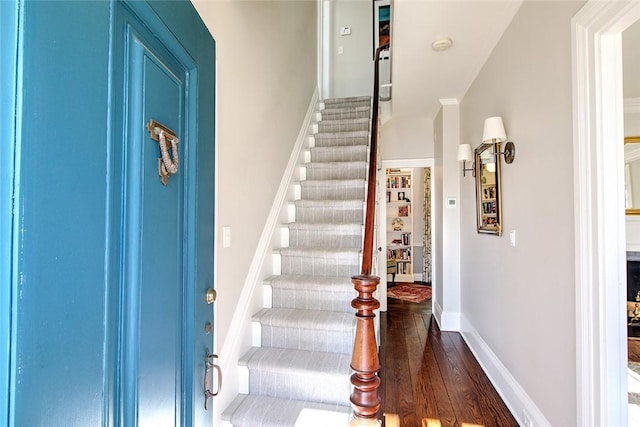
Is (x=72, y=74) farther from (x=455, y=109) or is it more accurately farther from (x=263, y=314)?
(x=455, y=109)

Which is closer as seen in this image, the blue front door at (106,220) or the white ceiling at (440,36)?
the blue front door at (106,220)

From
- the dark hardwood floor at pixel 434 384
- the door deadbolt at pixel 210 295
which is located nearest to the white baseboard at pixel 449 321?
the dark hardwood floor at pixel 434 384

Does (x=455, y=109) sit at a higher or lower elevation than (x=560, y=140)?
higher

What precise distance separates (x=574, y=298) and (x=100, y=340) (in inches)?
72.3

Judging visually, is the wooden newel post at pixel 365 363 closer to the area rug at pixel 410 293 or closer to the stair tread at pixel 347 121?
the stair tread at pixel 347 121

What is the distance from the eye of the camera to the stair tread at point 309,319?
189 cm

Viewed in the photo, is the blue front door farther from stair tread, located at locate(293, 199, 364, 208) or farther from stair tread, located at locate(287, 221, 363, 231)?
stair tread, located at locate(293, 199, 364, 208)

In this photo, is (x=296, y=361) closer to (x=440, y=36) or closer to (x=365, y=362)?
(x=365, y=362)

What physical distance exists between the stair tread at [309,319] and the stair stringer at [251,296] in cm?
10

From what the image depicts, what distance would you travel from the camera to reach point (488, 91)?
2.59 m

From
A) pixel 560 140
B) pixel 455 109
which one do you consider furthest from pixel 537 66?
pixel 455 109

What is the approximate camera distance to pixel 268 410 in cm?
161

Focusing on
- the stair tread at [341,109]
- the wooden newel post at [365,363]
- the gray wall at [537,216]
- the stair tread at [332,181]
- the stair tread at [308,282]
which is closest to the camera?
the wooden newel post at [365,363]

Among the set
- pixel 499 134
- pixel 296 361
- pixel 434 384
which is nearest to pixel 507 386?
pixel 434 384
